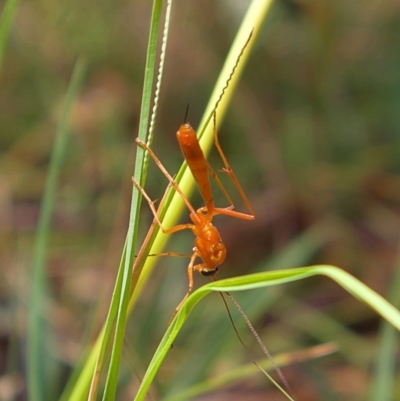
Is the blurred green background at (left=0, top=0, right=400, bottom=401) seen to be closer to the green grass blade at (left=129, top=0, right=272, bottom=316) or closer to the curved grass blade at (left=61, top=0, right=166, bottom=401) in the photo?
the green grass blade at (left=129, top=0, right=272, bottom=316)

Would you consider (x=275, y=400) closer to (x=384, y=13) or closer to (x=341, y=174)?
(x=341, y=174)

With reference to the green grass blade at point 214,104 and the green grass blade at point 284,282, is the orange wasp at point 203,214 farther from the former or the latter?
the green grass blade at point 284,282

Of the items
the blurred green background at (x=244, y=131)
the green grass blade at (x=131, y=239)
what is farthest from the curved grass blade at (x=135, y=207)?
the blurred green background at (x=244, y=131)

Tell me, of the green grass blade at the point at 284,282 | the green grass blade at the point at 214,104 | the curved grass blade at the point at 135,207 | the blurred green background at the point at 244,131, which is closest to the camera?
the green grass blade at the point at 284,282

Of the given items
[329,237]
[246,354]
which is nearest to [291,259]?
[246,354]

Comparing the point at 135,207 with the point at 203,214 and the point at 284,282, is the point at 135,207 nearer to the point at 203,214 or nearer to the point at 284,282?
the point at 284,282

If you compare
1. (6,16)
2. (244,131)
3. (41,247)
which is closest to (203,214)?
(41,247)

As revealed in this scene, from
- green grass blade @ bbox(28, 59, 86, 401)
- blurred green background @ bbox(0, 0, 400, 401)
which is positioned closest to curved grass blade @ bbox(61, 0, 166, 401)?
green grass blade @ bbox(28, 59, 86, 401)
